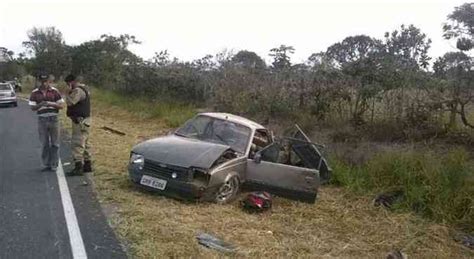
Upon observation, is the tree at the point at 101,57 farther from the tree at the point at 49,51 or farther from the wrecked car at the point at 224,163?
the wrecked car at the point at 224,163

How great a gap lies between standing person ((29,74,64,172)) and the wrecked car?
178 cm

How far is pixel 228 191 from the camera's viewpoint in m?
7.44

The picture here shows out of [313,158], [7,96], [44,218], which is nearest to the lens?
[44,218]

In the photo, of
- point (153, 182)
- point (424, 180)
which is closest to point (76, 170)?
point (153, 182)

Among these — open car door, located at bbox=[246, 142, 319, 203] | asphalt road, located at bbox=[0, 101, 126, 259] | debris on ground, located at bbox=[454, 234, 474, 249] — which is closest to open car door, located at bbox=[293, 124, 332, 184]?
open car door, located at bbox=[246, 142, 319, 203]

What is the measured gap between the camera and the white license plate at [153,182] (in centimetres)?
721

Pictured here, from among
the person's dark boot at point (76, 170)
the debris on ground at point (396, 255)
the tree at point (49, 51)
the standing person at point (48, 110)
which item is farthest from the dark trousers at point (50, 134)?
the tree at point (49, 51)

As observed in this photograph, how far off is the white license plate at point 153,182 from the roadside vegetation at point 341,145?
180mm

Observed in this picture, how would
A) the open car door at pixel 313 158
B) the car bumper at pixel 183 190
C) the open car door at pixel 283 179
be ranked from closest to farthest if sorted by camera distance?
the car bumper at pixel 183 190 → the open car door at pixel 283 179 → the open car door at pixel 313 158

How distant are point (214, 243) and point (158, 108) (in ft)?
47.5

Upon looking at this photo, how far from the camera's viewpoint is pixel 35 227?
5.66 meters

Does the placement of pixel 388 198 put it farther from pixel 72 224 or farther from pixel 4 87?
pixel 4 87

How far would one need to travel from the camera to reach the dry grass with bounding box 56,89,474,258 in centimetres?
552

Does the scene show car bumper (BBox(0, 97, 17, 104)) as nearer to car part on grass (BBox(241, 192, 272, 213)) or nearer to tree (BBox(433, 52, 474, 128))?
tree (BBox(433, 52, 474, 128))
